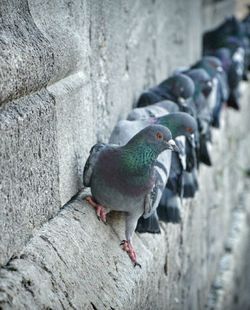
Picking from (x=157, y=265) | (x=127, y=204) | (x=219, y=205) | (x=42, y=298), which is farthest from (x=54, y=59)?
(x=219, y=205)

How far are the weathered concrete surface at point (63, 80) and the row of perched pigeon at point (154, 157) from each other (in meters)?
0.12

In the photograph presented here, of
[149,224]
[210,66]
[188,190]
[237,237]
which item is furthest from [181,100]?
[237,237]

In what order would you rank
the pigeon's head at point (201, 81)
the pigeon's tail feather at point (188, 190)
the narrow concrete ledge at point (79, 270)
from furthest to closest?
the pigeon's head at point (201, 81)
the pigeon's tail feather at point (188, 190)
the narrow concrete ledge at point (79, 270)

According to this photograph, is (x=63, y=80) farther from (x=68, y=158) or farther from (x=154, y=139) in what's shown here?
(x=154, y=139)

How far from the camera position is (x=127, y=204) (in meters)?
2.85

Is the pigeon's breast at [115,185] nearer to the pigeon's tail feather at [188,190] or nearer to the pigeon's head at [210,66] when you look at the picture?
the pigeon's tail feather at [188,190]

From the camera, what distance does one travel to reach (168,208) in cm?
347

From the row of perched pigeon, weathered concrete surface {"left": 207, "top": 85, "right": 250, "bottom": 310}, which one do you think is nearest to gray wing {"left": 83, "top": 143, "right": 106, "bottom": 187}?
the row of perched pigeon

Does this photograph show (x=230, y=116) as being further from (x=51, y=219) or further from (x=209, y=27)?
(x=51, y=219)

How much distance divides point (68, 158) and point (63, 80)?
311 millimetres

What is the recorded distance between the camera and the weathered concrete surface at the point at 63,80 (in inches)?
89.7

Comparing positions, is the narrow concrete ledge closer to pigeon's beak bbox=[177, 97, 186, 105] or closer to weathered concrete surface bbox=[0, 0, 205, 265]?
weathered concrete surface bbox=[0, 0, 205, 265]

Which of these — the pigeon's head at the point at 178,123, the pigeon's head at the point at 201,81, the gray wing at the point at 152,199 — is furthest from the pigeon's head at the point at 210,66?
the gray wing at the point at 152,199

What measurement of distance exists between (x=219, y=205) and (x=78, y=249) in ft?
12.3
